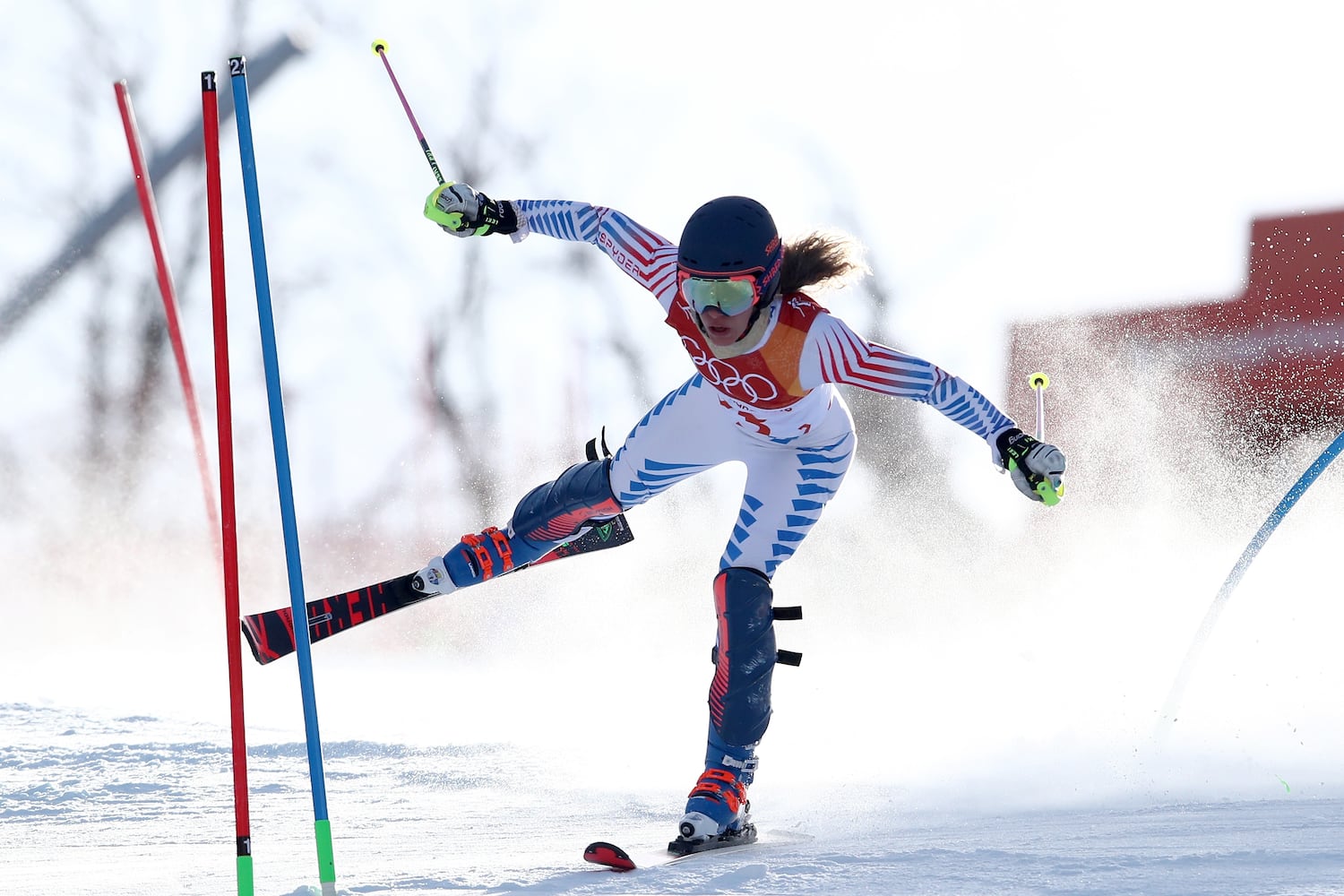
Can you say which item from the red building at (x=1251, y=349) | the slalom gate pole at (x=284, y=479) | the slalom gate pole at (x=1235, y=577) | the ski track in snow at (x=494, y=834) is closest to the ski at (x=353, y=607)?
the ski track in snow at (x=494, y=834)

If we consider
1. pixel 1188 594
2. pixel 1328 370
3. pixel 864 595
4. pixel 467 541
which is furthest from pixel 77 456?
pixel 1328 370

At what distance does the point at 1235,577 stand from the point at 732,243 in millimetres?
2937

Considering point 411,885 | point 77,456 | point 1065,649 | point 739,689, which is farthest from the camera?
point 77,456

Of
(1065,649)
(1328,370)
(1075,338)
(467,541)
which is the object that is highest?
(1075,338)

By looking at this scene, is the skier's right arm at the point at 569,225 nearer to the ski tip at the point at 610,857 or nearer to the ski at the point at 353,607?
the ski at the point at 353,607

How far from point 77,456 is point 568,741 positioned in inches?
261

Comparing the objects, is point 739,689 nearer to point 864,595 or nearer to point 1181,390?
point 864,595

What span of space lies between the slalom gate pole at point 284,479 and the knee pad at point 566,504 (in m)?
1.20

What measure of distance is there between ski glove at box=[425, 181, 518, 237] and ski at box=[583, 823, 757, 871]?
162 centimetres

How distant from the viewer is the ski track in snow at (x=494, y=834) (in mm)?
2182

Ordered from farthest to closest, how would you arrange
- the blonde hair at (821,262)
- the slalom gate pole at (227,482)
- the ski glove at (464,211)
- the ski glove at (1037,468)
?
the ski glove at (464,211), the blonde hair at (821,262), the ski glove at (1037,468), the slalom gate pole at (227,482)

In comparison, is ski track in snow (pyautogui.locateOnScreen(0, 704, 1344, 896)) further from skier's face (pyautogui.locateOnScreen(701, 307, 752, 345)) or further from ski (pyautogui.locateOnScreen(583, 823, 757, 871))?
skier's face (pyautogui.locateOnScreen(701, 307, 752, 345))

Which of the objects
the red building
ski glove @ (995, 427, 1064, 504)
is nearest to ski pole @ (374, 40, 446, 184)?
ski glove @ (995, 427, 1064, 504)

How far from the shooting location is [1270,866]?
6.94ft
